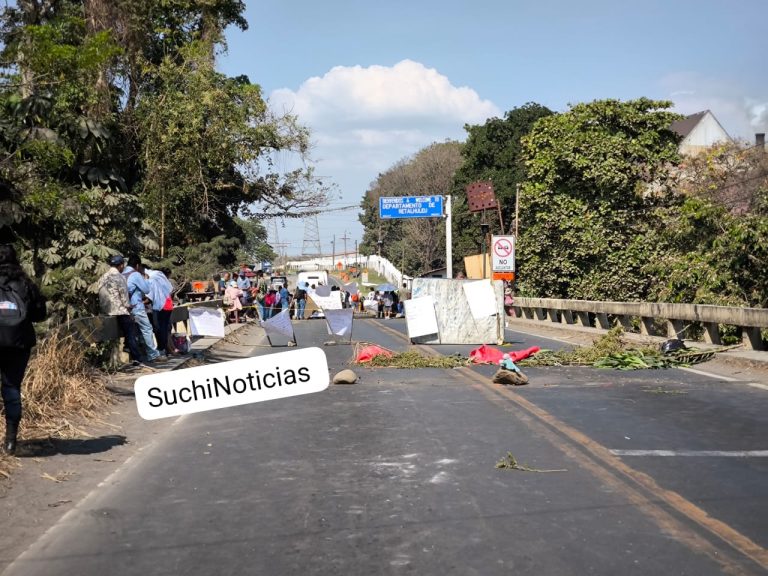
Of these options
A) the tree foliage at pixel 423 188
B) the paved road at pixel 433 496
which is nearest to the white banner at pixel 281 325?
the paved road at pixel 433 496

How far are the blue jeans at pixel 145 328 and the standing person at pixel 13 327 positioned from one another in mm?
6731

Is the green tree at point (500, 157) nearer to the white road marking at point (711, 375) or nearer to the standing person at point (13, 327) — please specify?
the white road marking at point (711, 375)

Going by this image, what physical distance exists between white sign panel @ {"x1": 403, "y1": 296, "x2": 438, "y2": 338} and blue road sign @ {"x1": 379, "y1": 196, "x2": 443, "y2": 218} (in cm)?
2544

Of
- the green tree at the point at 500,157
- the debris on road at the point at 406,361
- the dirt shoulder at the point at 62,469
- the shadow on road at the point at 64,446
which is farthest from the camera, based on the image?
the green tree at the point at 500,157

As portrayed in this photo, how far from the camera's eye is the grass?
30.0ft

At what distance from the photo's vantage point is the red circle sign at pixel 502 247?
24.7 metres

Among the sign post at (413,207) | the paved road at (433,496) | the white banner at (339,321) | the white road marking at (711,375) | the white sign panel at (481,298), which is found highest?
the sign post at (413,207)

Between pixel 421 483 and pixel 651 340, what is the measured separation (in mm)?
14818

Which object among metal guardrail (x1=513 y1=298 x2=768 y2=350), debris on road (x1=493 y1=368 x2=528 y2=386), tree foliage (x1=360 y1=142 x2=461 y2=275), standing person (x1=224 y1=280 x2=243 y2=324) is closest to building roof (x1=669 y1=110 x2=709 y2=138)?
tree foliage (x1=360 y1=142 x2=461 y2=275)

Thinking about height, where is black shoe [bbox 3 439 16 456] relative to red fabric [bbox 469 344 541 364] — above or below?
above

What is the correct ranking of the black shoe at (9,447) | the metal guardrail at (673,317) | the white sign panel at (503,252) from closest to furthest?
the black shoe at (9,447), the metal guardrail at (673,317), the white sign panel at (503,252)

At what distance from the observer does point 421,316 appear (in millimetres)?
20172

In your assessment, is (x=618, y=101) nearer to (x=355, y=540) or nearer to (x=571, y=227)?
(x=571, y=227)

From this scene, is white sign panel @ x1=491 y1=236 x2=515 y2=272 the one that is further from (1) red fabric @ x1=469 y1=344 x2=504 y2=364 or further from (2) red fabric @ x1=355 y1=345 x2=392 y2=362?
(2) red fabric @ x1=355 y1=345 x2=392 y2=362
